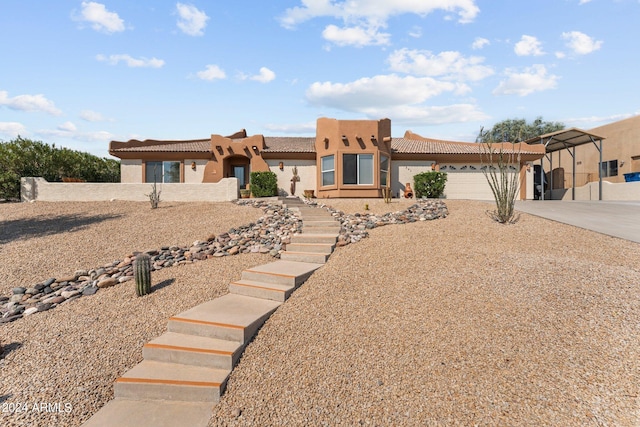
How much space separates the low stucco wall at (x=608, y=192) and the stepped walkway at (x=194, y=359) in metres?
23.9

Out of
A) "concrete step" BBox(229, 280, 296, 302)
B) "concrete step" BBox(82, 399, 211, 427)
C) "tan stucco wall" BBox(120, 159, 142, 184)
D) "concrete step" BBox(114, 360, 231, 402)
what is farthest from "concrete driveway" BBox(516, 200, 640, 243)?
"tan stucco wall" BBox(120, 159, 142, 184)

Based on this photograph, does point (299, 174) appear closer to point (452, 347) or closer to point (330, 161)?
point (330, 161)

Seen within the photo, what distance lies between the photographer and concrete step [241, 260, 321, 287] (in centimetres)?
584

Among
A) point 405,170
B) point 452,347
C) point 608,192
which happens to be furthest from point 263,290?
point 608,192

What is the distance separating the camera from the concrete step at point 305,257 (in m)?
7.11

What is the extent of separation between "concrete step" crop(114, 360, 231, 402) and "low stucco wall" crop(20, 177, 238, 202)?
13099 millimetres

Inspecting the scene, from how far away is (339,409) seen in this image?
323cm

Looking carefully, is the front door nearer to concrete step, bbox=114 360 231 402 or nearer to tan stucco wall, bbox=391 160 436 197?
tan stucco wall, bbox=391 160 436 197

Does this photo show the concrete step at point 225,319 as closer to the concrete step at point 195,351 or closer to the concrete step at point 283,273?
the concrete step at point 195,351

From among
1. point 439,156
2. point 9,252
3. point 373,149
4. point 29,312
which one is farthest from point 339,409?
point 439,156

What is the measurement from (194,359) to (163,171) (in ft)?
62.5

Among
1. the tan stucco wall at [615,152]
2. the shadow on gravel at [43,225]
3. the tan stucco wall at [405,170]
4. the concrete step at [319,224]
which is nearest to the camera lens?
the concrete step at [319,224]

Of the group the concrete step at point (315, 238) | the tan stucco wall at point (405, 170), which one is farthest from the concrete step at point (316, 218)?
the tan stucco wall at point (405, 170)

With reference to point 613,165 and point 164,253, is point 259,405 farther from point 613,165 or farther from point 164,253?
point 613,165
